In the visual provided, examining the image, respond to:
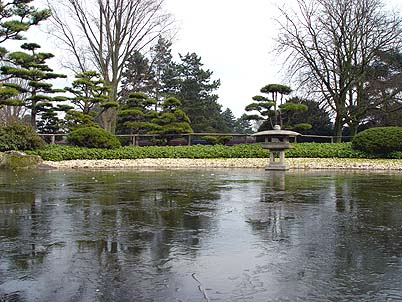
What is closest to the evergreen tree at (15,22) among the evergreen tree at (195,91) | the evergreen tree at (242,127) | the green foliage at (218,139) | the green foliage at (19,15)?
the green foliage at (19,15)

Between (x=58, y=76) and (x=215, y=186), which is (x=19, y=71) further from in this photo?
(x=215, y=186)

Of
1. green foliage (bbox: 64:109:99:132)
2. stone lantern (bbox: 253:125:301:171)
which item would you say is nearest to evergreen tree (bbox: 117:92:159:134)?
green foliage (bbox: 64:109:99:132)

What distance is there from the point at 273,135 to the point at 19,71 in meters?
13.8

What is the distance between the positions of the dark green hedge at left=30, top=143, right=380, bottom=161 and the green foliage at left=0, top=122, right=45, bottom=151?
615mm

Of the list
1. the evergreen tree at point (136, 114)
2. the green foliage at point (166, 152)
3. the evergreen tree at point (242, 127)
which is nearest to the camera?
the green foliage at point (166, 152)

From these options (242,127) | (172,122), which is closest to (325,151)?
(172,122)

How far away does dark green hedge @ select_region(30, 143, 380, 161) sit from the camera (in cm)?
2028

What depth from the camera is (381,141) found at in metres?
19.4

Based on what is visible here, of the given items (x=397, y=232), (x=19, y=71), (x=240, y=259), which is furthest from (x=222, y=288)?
(x=19, y=71)

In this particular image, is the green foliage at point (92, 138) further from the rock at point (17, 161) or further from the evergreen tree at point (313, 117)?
the evergreen tree at point (313, 117)

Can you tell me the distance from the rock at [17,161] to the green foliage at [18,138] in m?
2.89

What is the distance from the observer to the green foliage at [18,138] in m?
19.4

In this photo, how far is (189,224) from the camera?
4.89 metres

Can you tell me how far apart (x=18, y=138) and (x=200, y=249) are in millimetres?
18073
